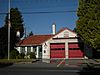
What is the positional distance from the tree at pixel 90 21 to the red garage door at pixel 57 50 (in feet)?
34.4

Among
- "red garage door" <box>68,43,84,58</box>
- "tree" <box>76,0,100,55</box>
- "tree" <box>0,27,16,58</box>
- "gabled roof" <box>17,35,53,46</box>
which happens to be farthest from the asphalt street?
"gabled roof" <box>17,35,53,46</box>

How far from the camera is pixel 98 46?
37.4 m

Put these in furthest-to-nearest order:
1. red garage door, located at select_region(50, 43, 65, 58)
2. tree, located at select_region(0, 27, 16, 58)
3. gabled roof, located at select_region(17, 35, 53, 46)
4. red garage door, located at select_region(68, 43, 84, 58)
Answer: gabled roof, located at select_region(17, 35, 53, 46), tree, located at select_region(0, 27, 16, 58), red garage door, located at select_region(50, 43, 65, 58), red garage door, located at select_region(68, 43, 84, 58)

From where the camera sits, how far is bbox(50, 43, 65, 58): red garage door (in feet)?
173

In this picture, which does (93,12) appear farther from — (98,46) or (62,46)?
(62,46)

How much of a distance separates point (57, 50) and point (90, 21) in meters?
15.8

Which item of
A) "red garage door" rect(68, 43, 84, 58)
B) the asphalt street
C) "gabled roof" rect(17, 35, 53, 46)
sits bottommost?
the asphalt street

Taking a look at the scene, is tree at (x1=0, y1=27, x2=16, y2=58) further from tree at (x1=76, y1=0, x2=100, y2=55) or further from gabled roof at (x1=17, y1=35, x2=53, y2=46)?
tree at (x1=76, y1=0, x2=100, y2=55)

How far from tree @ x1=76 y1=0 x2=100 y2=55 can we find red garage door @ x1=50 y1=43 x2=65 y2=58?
34.4 feet

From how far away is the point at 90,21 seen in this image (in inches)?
1495

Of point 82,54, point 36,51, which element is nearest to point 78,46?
point 82,54

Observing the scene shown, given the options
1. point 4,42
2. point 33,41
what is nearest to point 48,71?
point 4,42

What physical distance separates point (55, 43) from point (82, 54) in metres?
4.97

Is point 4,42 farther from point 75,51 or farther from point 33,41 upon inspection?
point 75,51
